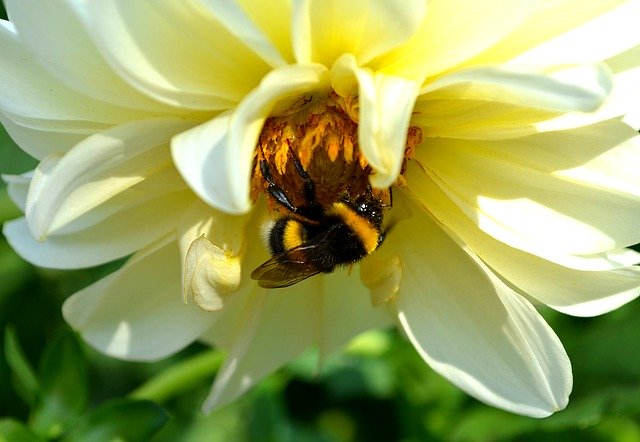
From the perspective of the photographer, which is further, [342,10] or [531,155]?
[531,155]

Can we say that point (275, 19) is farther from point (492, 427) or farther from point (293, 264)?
point (492, 427)

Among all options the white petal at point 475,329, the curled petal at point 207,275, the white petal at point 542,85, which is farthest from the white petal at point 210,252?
the white petal at point 542,85

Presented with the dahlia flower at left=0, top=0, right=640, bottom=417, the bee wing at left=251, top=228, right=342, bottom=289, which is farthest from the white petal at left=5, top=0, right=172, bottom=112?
the bee wing at left=251, top=228, right=342, bottom=289

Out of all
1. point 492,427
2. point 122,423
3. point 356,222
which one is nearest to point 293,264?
point 356,222

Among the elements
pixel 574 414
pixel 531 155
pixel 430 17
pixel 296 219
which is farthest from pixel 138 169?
pixel 574 414

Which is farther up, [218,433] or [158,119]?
[158,119]

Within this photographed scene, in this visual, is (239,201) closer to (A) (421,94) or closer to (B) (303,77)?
(B) (303,77)
